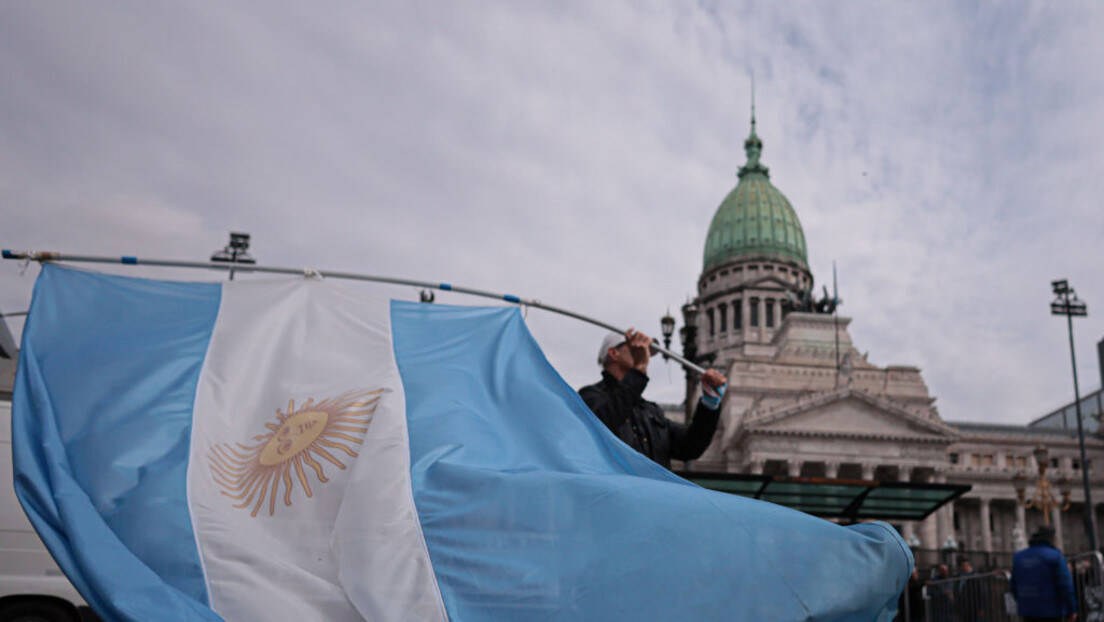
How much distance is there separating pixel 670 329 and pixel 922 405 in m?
51.4

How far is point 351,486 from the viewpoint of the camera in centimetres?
432

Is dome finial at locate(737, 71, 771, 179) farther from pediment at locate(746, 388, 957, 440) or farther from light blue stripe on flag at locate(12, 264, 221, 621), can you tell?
light blue stripe on flag at locate(12, 264, 221, 621)

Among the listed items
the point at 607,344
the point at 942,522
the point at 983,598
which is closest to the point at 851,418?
the point at 942,522

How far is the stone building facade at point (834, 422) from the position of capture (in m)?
57.0

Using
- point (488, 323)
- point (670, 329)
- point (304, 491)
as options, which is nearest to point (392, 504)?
point (304, 491)

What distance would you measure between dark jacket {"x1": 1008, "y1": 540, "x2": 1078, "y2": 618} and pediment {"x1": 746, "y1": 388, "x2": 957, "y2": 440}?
1884 inches

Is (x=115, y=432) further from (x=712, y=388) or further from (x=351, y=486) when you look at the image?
(x=712, y=388)

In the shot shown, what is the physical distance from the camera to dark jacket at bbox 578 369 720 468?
556 centimetres

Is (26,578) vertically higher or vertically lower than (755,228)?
lower

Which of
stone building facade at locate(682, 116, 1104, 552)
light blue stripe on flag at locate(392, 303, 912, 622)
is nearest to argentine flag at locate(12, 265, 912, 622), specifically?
light blue stripe on flag at locate(392, 303, 912, 622)

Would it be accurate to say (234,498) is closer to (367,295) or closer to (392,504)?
(392,504)

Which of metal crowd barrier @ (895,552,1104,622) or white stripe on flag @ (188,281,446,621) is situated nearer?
white stripe on flag @ (188,281,446,621)

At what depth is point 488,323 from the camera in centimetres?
607

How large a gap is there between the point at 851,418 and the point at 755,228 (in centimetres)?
3852
